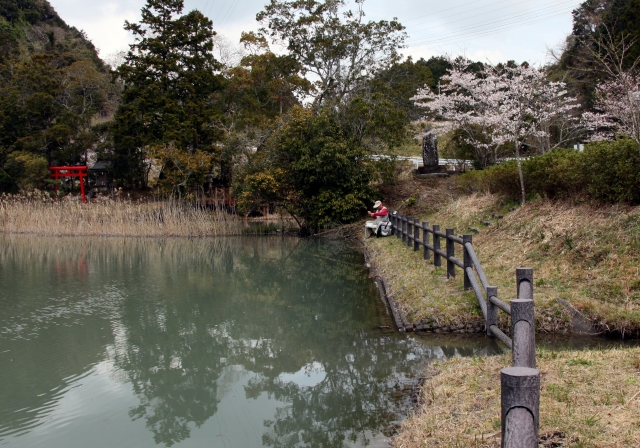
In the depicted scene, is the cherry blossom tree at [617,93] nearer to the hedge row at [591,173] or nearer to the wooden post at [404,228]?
the hedge row at [591,173]

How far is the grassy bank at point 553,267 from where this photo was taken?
6.38 meters

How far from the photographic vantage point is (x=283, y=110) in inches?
1096

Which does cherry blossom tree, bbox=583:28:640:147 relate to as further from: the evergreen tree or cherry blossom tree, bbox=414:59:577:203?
the evergreen tree

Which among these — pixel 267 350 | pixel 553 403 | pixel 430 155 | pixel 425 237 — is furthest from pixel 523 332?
pixel 430 155

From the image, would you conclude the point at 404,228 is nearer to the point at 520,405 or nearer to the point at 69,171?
the point at 520,405

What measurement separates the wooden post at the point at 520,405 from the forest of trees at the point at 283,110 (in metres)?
16.4

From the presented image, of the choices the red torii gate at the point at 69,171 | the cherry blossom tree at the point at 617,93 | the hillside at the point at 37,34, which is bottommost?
the red torii gate at the point at 69,171

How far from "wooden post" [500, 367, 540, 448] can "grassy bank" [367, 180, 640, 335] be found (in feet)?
15.4

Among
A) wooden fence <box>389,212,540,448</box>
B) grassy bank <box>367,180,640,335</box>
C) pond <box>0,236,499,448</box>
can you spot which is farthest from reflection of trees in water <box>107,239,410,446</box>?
wooden fence <box>389,212,540,448</box>

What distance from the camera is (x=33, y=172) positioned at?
86.3 ft

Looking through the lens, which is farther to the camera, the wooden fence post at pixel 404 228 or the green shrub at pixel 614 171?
the wooden fence post at pixel 404 228

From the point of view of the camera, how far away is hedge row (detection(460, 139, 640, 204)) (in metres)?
8.08

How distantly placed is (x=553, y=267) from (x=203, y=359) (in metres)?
5.19

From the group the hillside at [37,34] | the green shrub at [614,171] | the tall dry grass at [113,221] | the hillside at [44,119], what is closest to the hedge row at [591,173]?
the green shrub at [614,171]
